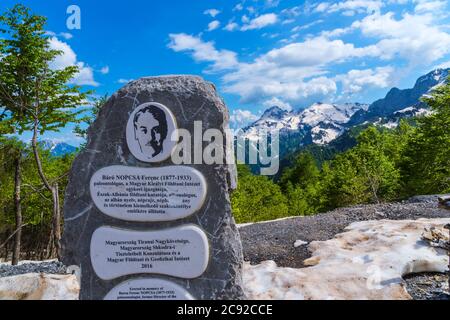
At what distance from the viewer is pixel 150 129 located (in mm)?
5684

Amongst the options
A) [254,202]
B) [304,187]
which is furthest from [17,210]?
[304,187]

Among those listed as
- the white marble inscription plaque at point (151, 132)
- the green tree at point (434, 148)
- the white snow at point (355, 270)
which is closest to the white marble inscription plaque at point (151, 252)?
the white marble inscription plaque at point (151, 132)

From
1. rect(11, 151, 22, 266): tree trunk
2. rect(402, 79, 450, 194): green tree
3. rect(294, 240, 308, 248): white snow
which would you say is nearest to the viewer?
rect(294, 240, 308, 248): white snow

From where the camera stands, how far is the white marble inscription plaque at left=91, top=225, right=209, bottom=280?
220 inches

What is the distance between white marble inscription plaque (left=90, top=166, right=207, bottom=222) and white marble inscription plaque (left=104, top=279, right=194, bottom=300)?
94cm

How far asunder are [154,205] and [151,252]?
2.29 feet

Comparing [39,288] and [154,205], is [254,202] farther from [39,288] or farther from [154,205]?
[154,205]

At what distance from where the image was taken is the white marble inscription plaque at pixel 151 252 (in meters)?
5.58

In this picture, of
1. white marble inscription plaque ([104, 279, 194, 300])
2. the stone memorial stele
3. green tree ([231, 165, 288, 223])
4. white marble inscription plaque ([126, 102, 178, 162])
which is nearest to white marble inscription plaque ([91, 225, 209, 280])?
the stone memorial stele

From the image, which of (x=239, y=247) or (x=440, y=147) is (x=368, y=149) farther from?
(x=239, y=247)

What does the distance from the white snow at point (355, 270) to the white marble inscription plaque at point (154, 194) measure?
84.7 inches

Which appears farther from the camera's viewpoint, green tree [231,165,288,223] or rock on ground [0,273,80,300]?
green tree [231,165,288,223]

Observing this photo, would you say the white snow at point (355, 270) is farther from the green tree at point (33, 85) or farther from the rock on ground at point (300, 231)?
the green tree at point (33, 85)

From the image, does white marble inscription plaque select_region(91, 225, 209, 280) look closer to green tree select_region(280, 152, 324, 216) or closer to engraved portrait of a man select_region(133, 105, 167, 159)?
engraved portrait of a man select_region(133, 105, 167, 159)
